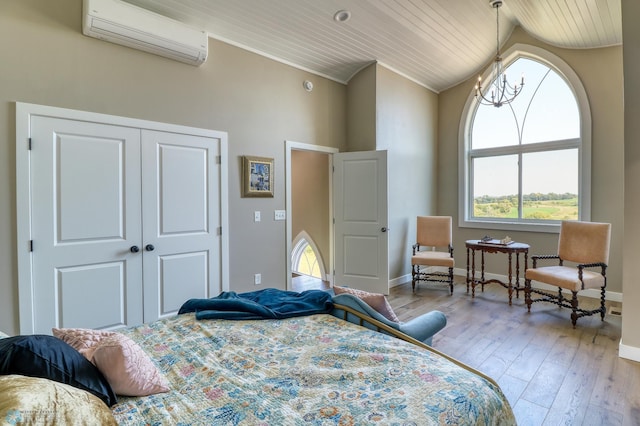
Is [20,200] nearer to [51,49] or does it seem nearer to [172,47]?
[51,49]

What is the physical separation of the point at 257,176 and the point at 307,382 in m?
2.85

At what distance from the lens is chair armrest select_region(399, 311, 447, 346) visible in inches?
69.0

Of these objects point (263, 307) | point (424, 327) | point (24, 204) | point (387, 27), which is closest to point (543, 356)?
point (424, 327)

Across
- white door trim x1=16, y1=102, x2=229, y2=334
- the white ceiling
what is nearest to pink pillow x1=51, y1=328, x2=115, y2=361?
white door trim x1=16, y1=102, x2=229, y2=334

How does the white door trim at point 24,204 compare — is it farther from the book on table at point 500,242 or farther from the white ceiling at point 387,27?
the book on table at point 500,242

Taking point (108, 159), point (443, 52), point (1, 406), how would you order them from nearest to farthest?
point (1, 406)
point (108, 159)
point (443, 52)

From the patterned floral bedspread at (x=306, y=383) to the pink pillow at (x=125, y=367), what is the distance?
3 centimetres

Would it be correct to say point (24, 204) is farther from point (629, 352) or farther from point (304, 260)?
point (304, 260)

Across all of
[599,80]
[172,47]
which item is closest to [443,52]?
[599,80]

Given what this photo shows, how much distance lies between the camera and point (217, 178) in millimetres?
3445

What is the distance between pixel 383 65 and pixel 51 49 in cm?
371

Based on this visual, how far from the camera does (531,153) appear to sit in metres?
4.69

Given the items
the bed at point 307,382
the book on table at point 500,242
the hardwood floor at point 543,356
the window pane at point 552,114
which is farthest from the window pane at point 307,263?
the bed at point 307,382

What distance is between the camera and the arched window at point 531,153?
428 cm
